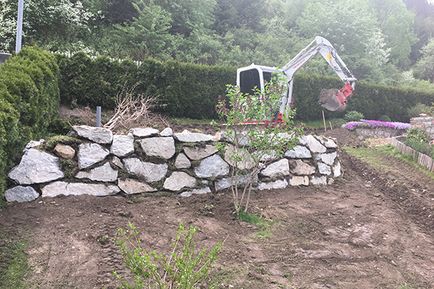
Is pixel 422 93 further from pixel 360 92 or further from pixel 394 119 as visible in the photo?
pixel 360 92

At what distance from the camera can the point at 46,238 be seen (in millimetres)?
3562

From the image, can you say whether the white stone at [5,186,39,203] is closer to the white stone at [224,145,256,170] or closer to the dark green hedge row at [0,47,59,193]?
the dark green hedge row at [0,47,59,193]

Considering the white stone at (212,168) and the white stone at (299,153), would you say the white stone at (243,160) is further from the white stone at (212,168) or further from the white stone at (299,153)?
the white stone at (299,153)

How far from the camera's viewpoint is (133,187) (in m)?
4.86

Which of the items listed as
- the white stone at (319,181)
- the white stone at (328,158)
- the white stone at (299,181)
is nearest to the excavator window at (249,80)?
the white stone at (328,158)

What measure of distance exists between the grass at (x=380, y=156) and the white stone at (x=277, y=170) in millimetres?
2876

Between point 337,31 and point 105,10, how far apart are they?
1390 centimetres

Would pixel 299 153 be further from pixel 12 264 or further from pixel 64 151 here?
pixel 12 264

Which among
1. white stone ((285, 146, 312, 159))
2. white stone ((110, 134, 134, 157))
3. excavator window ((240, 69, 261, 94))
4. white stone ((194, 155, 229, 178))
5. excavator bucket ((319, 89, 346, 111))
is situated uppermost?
excavator window ((240, 69, 261, 94))

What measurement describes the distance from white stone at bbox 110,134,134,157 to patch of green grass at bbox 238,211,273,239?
165cm

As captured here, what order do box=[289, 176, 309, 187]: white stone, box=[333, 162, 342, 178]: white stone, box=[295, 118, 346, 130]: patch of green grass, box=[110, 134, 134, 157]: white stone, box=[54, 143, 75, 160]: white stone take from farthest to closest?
box=[295, 118, 346, 130]: patch of green grass
box=[333, 162, 342, 178]: white stone
box=[289, 176, 309, 187]: white stone
box=[110, 134, 134, 157]: white stone
box=[54, 143, 75, 160]: white stone

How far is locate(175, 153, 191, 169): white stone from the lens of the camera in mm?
5219

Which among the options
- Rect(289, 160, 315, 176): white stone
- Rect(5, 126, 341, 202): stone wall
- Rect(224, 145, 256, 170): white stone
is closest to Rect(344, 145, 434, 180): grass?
Rect(289, 160, 315, 176): white stone

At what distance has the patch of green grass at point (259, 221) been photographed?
4.54 m
